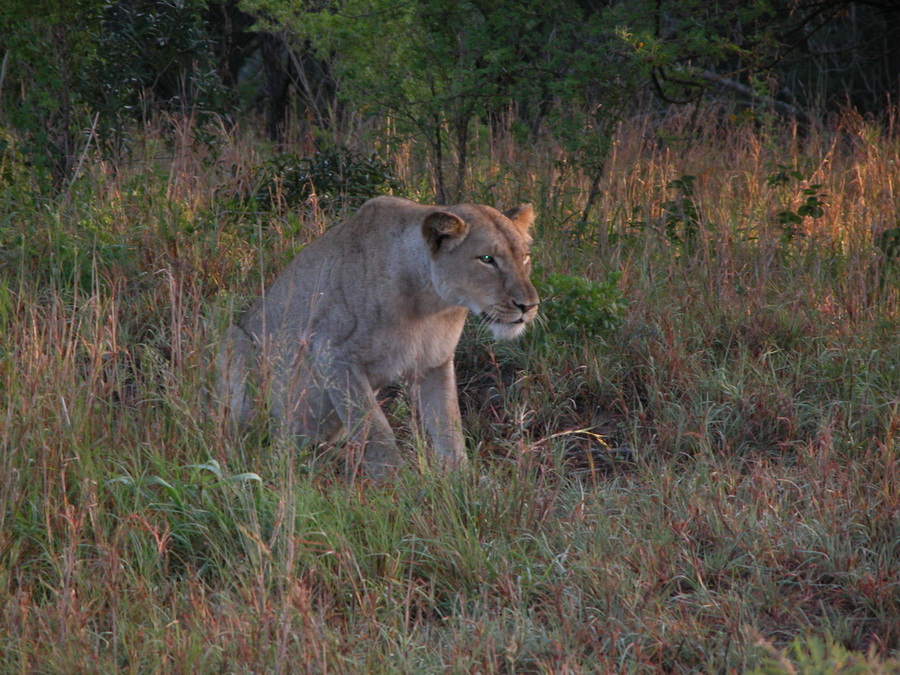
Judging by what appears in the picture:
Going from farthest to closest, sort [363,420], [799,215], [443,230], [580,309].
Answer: [799,215] < [580,309] < [443,230] < [363,420]

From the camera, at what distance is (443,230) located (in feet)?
15.7

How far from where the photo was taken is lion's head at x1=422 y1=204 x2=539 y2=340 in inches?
189

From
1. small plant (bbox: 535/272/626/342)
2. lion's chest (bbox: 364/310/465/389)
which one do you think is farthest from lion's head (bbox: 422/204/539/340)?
small plant (bbox: 535/272/626/342)

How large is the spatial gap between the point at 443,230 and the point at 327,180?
318 cm

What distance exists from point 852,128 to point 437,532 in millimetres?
7984

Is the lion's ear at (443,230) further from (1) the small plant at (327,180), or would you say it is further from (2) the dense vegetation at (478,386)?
(1) the small plant at (327,180)

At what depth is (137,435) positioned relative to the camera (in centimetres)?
427

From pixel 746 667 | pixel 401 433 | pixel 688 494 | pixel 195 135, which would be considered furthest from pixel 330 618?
pixel 195 135

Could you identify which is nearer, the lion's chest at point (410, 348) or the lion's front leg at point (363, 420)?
the lion's front leg at point (363, 420)

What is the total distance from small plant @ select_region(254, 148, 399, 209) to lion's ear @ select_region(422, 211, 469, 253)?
282 cm

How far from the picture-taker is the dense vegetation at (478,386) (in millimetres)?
3287

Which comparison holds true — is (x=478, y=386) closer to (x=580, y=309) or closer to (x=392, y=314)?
(x=580, y=309)

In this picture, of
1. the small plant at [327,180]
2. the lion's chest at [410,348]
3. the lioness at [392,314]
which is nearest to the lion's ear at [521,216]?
the lioness at [392,314]

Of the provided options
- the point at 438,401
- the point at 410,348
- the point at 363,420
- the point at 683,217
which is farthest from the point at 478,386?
the point at 683,217
